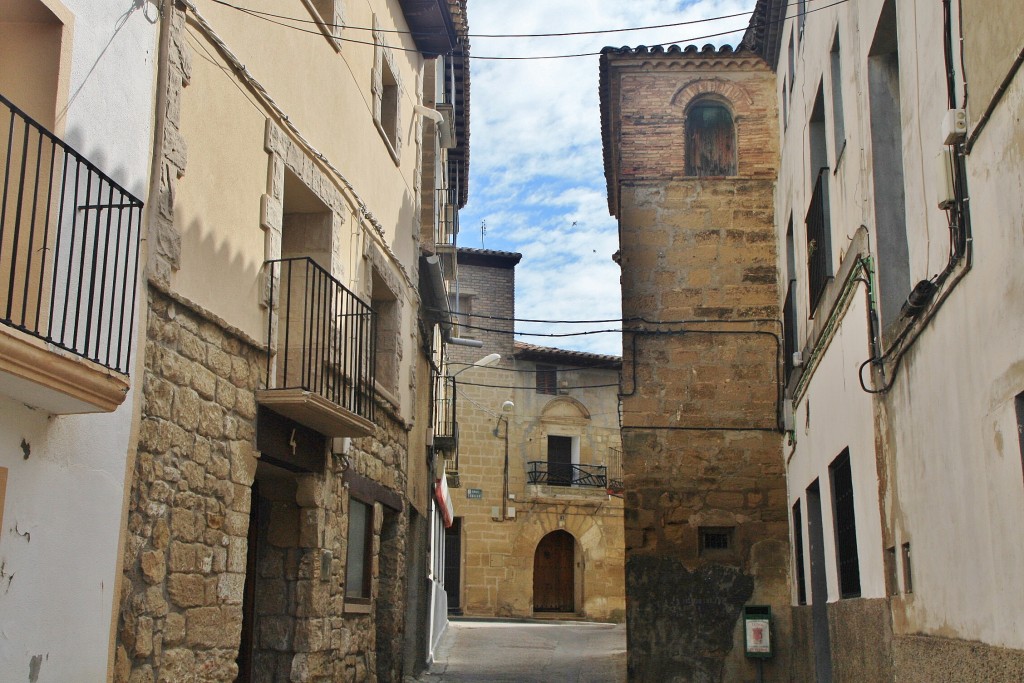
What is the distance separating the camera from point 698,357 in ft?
47.6

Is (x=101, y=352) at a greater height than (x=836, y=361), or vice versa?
(x=836, y=361)

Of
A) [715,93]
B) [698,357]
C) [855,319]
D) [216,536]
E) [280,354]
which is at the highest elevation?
[715,93]

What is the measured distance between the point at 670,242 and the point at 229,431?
8.89 metres

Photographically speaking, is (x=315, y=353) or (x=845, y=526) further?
(x=845, y=526)

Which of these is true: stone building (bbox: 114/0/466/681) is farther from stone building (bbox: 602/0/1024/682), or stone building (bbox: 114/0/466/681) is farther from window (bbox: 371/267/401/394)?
stone building (bbox: 602/0/1024/682)

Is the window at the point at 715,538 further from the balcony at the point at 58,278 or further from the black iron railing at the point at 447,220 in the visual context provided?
the balcony at the point at 58,278

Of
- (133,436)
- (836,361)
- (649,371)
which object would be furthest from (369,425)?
(649,371)

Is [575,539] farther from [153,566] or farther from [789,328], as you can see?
[153,566]

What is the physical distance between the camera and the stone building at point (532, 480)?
31078 millimetres

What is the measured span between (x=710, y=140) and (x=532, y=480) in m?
17.9

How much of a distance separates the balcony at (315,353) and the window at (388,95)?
2667 mm

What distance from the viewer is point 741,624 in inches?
533

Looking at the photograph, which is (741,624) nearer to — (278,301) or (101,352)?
(278,301)

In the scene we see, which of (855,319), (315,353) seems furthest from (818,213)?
(315,353)
